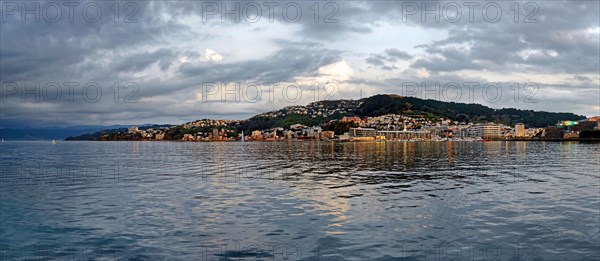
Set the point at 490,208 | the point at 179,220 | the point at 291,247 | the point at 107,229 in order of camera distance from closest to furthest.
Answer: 1. the point at 291,247
2. the point at 107,229
3. the point at 179,220
4. the point at 490,208

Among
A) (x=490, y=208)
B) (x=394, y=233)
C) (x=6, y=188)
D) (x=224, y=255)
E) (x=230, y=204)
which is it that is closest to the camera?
(x=224, y=255)

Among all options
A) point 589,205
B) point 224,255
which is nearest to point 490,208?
point 589,205

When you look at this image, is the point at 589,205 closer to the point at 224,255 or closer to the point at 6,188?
the point at 224,255

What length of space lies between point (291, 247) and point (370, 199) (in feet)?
35.2

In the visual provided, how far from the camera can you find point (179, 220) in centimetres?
1970

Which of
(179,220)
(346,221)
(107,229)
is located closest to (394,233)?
(346,221)

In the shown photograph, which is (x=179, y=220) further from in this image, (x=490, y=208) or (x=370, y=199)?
(x=490, y=208)

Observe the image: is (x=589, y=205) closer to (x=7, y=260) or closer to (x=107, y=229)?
(x=107, y=229)

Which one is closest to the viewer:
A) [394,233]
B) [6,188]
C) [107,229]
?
[394,233]

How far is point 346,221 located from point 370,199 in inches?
246

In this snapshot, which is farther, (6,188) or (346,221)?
(6,188)

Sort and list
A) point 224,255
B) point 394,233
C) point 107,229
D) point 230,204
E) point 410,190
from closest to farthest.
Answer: point 224,255, point 394,233, point 107,229, point 230,204, point 410,190

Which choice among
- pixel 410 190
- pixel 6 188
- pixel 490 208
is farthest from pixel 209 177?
pixel 490 208

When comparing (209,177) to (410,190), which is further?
(209,177)
